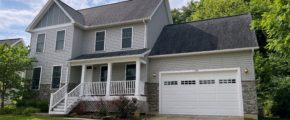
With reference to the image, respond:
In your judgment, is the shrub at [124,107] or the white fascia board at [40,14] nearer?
the shrub at [124,107]

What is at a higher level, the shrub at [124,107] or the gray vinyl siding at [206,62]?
the gray vinyl siding at [206,62]

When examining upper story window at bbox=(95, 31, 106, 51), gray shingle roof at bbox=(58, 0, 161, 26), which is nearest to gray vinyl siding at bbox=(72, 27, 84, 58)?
gray shingle roof at bbox=(58, 0, 161, 26)

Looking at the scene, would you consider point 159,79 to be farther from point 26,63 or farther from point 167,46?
point 26,63

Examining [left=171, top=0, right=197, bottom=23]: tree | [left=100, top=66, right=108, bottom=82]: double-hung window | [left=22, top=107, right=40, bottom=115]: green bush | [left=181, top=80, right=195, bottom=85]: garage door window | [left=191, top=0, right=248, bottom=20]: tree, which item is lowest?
[left=22, top=107, right=40, bottom=115]: green bush

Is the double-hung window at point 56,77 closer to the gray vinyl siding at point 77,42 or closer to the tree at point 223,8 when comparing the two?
the gray vinyl siding at point 77,42

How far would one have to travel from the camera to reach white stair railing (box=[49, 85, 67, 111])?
13.8 m

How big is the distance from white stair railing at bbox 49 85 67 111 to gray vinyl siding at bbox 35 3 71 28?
188 inches

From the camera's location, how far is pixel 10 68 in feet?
48.8

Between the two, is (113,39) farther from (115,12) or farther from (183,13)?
(183,13)

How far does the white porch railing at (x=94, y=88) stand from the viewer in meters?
14.1

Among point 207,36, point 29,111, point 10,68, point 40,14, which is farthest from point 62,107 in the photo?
point 207,36

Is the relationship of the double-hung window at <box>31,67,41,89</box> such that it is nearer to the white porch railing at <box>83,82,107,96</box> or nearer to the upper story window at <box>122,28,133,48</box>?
the white porch railing at <box>83,82,107,96</box>

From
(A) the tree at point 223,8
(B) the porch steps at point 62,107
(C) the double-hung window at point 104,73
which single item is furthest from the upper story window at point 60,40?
(A) the tree at point 223,8

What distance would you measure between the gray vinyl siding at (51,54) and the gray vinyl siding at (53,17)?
1.68 ft
